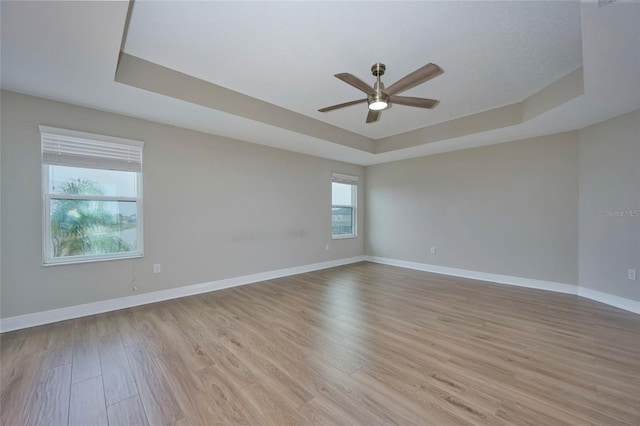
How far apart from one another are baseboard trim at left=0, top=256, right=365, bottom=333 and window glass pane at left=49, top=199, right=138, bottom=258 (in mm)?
623

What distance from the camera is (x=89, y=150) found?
126 inches

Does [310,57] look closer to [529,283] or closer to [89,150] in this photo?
[89,150]

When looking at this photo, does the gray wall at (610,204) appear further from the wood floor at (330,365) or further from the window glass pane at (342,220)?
the window glass pane at (342,220)

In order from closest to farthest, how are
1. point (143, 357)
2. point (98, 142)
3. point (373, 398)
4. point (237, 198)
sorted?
point (373, 398), point (143, 357), point (98, 142), point (237, 198)

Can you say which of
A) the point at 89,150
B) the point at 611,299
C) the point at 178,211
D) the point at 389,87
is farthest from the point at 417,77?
the point at 611,299

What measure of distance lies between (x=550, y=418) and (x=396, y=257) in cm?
457

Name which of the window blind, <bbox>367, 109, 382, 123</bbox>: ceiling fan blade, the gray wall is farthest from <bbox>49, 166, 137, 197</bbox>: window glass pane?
the gray wall

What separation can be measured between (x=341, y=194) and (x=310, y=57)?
3.97m

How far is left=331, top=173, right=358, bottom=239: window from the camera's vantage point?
6.19 metres

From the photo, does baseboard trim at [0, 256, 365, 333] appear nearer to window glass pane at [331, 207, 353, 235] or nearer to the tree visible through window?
the tree visible through window

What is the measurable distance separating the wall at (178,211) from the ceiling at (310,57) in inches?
11.8

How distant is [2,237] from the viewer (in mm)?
2729

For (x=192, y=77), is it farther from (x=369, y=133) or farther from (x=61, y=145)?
(x=369, y=133)

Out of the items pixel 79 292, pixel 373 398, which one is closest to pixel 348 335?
pixel 373 398
